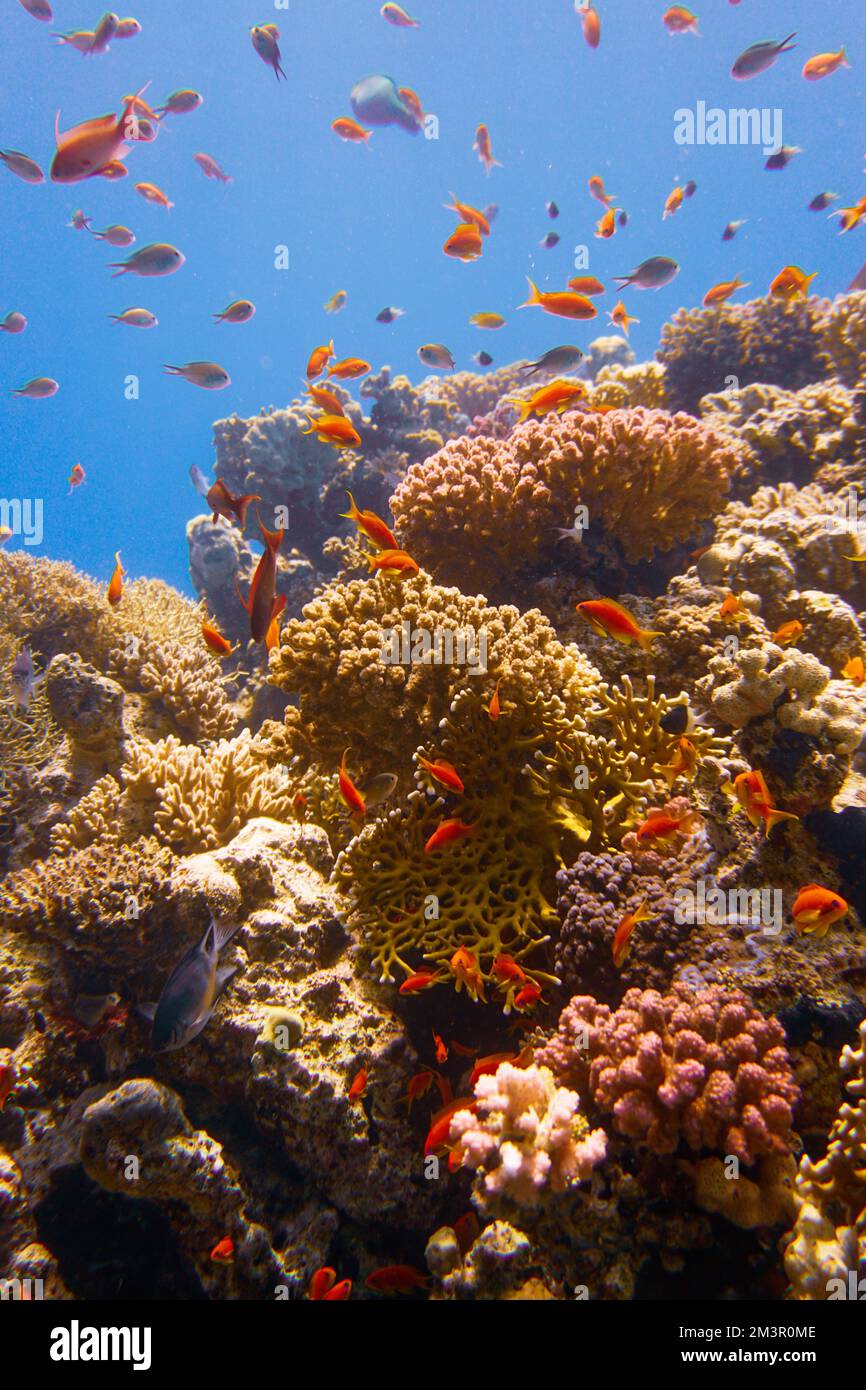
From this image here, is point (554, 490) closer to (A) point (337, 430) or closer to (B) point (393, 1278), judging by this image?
(A) point (337, 430)

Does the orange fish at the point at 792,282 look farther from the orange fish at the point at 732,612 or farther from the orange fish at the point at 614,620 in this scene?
the orange fish at the point at 614,620

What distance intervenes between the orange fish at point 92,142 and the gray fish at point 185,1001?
17.5 feet

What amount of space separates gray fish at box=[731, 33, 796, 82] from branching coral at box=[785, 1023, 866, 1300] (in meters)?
11.2

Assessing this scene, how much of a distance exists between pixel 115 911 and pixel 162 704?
3.21 m

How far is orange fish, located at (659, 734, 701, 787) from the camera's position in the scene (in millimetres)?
3537

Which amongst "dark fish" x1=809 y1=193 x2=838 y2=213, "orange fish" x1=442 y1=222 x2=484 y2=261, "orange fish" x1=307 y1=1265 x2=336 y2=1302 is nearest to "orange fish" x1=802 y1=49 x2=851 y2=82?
"dark fish" x1=809 y1=193 x2=838 y2=213

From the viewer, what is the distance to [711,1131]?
2.44 metres

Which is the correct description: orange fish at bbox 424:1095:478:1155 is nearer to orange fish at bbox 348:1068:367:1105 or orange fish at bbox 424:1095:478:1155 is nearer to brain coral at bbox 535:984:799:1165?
orange fish at bbox 348:1068:367:1105

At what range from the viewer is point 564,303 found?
6145mm

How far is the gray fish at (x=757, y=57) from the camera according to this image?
7.70m

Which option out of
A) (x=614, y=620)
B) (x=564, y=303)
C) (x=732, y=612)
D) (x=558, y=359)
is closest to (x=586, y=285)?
(x=564, y=303)

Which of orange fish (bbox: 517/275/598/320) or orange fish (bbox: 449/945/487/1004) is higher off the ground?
orange fish (bbox: 517/275/598/320)

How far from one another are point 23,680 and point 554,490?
525 centimetres

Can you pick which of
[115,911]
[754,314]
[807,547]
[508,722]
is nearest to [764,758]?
[508,722]
